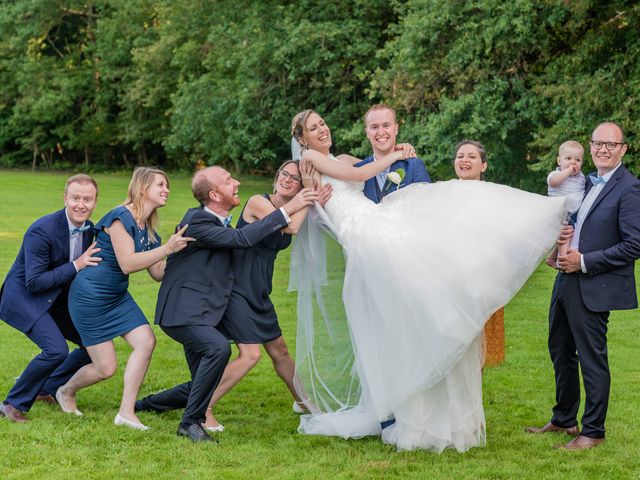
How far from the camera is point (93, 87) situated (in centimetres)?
5256

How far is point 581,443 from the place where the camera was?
6.57 metres

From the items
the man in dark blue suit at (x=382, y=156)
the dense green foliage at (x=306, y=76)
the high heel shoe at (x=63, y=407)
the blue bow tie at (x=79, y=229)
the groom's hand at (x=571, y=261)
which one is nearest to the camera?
the groom's hand at (x=571, y=261)

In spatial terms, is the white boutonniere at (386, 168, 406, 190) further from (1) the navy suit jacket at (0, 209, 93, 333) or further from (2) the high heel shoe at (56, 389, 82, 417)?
(2) the high heel shoe at (56, 389, 82, 417)

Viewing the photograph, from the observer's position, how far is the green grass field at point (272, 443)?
6.08m

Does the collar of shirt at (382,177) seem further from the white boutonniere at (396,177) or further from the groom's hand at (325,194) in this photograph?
the groom's hand at (325,194)

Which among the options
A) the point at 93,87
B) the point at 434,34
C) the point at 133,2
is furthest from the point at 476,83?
the point at 93,87

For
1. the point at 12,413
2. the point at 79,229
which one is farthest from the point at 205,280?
the point at 12,413

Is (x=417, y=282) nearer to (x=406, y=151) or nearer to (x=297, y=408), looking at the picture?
(x=406, y=151)

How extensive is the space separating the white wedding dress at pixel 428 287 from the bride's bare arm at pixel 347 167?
0.42 feet

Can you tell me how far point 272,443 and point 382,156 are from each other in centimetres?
230

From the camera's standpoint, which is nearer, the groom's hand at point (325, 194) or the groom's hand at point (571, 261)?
the groom's hand at point (571, 261)

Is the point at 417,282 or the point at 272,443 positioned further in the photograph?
the point at 272,443

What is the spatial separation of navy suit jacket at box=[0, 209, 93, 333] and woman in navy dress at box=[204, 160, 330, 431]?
50.4 inches

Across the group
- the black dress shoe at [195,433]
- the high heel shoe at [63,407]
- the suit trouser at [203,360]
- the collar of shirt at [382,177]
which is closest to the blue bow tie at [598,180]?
the collar of shirt at [382,177]
